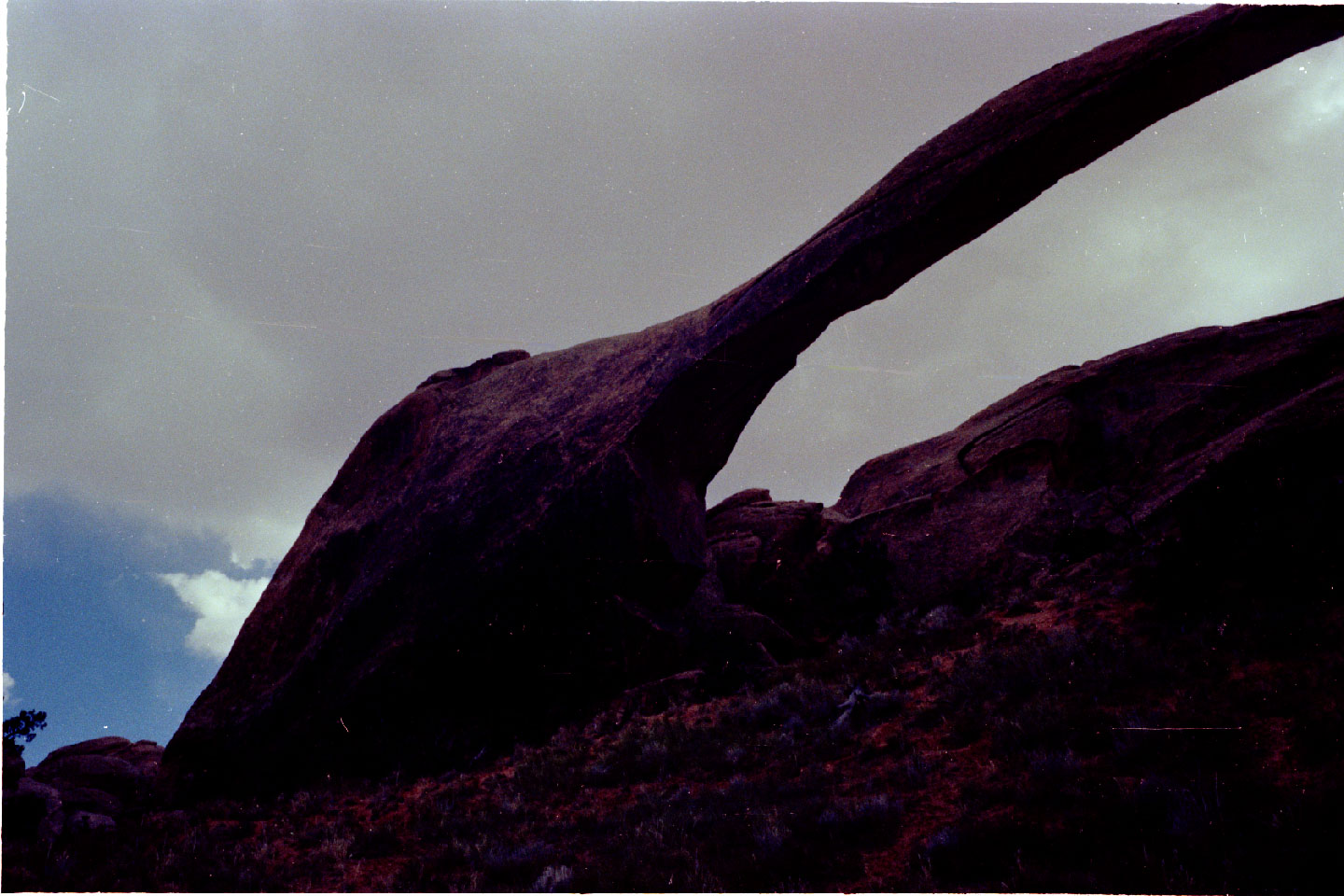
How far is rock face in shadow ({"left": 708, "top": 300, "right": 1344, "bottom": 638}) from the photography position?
45.6 feet

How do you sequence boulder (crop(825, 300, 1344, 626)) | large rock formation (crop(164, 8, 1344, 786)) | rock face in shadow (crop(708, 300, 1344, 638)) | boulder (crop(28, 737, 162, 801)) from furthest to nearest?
boulder (crop(28, 737, 162, 801)) < large rock formation (crop(164, 8, 1344, 786)) < boulder (crop(825, 300, 1344, 626)) < rock face in shadow (crop(708, 300, 1344, 638))

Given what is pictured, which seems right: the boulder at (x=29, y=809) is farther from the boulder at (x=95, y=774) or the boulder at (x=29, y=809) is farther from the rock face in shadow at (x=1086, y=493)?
the rock face in shadow at (x=1086, y=493)

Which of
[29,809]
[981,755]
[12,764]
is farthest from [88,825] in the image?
[981,755]

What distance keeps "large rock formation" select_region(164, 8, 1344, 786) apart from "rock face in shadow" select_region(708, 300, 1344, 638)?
792 centimetres

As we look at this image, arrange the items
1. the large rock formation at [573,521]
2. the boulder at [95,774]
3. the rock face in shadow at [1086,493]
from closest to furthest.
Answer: the rock face in shadow at [1086,493] → the large rock formation at [573,521] → the boulder at [95,774]

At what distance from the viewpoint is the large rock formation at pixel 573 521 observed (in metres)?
16.2

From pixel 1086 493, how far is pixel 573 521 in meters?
18.5

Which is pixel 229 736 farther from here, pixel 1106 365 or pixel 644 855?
pixel 1106 365

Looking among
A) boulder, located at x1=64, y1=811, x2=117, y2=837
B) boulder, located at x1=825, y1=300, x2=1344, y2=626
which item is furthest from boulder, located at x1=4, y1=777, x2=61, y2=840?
boulder, located at x1=825, y1=300, x2=1344, y2=626

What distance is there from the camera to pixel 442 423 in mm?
22109

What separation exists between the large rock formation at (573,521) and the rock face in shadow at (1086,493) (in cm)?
792

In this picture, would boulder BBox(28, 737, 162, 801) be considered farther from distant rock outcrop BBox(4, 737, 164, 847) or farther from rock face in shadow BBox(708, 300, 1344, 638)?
rock face in shadow BBox(708, 300, 1344, 638)

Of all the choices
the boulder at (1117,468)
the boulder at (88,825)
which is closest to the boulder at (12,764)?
the boulder at (88,825)

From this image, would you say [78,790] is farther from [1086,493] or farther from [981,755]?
[1086,493]
